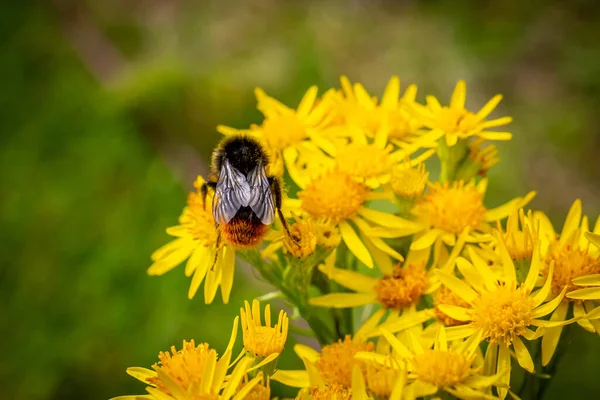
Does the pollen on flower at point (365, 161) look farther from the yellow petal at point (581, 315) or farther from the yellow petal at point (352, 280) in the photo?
the yellow petal at point (581, 315)

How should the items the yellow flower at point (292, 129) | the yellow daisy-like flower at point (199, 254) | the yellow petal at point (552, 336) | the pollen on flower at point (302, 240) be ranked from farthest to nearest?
the yellow flower at point (292, 129) → the yellow daisy-like flower at point (199, 254) → the pollen on flower at point (302, 240) → the yellow petal at point (552, 336)

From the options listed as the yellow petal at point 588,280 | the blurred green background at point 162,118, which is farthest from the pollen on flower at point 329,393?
the blurred green background at point 162,118

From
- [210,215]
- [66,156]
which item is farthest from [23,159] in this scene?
[210,215]

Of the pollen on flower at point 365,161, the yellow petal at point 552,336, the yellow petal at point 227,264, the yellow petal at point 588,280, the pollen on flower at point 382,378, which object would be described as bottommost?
the pollen on flower at point 382,378

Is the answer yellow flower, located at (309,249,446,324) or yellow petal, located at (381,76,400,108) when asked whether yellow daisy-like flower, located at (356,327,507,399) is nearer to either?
yellow flower, located at (309,249,446,324)

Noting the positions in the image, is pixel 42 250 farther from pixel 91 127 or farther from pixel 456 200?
pixel 456 200

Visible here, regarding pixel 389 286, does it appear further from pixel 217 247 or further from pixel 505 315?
pixel 217 247
